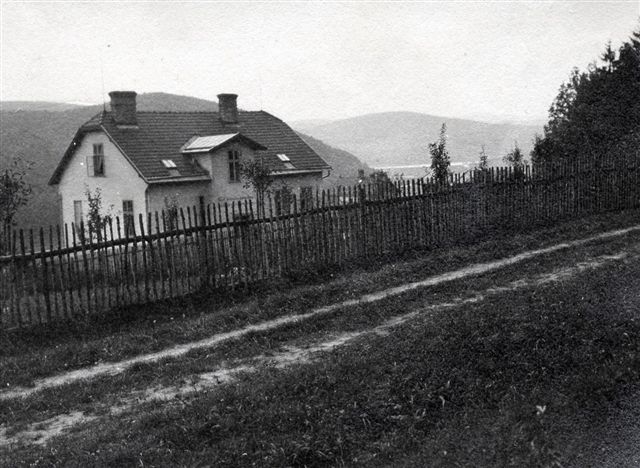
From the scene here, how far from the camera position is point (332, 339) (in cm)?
907

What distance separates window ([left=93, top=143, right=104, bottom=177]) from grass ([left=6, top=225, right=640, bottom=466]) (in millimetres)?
26676

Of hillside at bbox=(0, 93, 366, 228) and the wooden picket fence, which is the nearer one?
the wooden picket fence

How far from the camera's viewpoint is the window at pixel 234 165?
106 ft

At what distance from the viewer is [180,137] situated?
1303 inches

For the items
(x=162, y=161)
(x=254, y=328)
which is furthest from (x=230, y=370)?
(x=162, y=161)

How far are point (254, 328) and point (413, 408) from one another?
14.5 ft

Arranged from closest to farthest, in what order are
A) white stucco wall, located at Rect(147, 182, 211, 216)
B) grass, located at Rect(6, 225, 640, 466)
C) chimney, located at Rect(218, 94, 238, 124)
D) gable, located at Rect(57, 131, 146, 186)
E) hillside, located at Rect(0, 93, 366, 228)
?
grass, located at Rect(6, 225, 640, 466) < white stucco wall, located at Rect(147, 182, 211, 216) < gable, located at Rect(57, 131, 146, 186) < chimney, located at Rect(218, 94, 238, 124) < hillside, located at Rect(0, 93, 366, 228)

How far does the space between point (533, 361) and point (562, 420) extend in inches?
53.5

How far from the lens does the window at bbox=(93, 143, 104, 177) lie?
3216 cm

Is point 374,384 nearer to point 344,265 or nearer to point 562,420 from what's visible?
point 562,420

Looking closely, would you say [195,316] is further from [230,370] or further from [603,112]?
[603,112]

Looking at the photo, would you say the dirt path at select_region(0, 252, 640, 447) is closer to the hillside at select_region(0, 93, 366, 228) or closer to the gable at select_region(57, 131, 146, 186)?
the gable at select_region(57, 131, 146, 186)

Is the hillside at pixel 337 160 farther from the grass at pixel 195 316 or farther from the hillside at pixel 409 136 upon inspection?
the grass at pixel 195 316

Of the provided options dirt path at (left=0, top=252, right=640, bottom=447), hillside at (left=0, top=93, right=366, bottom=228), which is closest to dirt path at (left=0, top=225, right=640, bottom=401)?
dirt path at (left=0, top=252, right=640, bottom=447)
